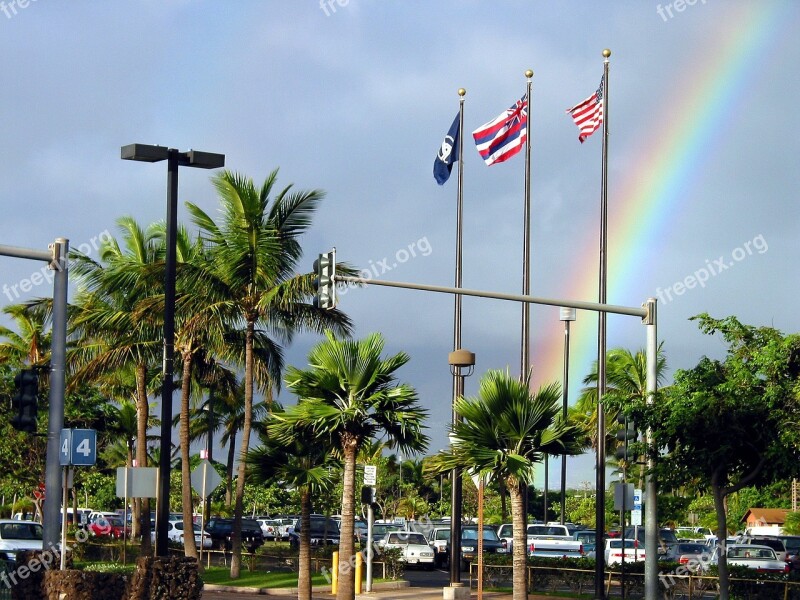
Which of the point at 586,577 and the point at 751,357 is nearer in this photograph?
the point at 751,357

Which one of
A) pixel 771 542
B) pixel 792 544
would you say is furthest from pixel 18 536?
pixel 792 544

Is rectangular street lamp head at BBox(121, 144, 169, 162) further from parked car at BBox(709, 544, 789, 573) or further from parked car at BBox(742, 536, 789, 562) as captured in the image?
parked car at BBox(742, 536, 789, 562)

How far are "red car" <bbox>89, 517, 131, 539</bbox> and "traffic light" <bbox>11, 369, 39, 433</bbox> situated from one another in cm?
3462

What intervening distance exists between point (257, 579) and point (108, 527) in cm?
2471

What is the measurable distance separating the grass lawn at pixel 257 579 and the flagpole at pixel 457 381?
5.30 metres

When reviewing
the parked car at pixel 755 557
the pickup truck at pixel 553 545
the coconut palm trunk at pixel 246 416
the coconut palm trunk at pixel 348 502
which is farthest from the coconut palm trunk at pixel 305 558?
the pickup truck at pixel 553 545

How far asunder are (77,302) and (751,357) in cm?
3074

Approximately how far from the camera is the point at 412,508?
289ft

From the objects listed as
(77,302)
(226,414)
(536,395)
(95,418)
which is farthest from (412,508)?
(536,395)

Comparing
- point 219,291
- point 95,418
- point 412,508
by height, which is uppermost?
point 219,291

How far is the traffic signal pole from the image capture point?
20.6m

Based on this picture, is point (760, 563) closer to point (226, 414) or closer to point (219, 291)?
point (219, 291)

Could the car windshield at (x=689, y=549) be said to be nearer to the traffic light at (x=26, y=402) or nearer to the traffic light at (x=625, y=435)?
the traffic light at (x=625, y=435)

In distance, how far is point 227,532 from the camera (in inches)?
2147
